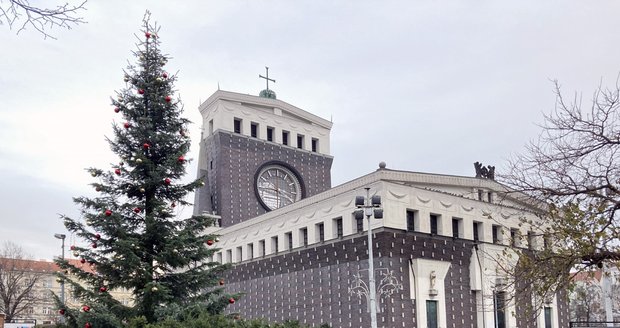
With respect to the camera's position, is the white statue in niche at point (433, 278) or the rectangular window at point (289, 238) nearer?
the white statue in niche at point (433, 278)

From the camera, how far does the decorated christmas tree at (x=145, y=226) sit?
18.7 meters

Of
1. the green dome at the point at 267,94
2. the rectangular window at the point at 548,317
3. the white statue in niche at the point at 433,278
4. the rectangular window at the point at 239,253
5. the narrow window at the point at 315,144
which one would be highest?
the green dome at the point at 267,94

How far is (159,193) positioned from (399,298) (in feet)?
79.0

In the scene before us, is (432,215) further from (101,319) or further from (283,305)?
(101,319)

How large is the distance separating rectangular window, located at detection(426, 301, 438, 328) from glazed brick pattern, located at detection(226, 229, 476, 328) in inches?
42.7

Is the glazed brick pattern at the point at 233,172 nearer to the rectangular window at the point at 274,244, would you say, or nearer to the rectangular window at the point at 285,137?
the rectangular window at the point at 285,137

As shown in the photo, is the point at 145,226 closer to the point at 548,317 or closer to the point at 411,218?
the point at 411,218

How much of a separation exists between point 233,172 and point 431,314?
2623cm

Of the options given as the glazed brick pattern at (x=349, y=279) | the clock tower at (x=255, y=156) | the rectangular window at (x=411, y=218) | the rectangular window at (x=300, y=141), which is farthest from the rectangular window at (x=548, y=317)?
the rectangular window at (x=300, y=141)

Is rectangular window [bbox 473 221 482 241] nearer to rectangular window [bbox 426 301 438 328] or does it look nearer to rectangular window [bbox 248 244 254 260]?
rectangular window [bbox 426 301 438 328]

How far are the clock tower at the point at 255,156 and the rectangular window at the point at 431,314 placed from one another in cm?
2244

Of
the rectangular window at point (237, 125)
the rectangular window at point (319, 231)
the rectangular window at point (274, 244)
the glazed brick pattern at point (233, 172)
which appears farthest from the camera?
the rectangular window at point (237, 125)

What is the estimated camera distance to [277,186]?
6625cm

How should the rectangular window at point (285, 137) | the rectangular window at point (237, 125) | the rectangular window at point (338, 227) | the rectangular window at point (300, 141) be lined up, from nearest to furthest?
the rectangular window at point (338, 227) → the rectangular window at point (237, 125) → the rectangular window at point (285, 137) → the rectangular window at point (300, 141)
